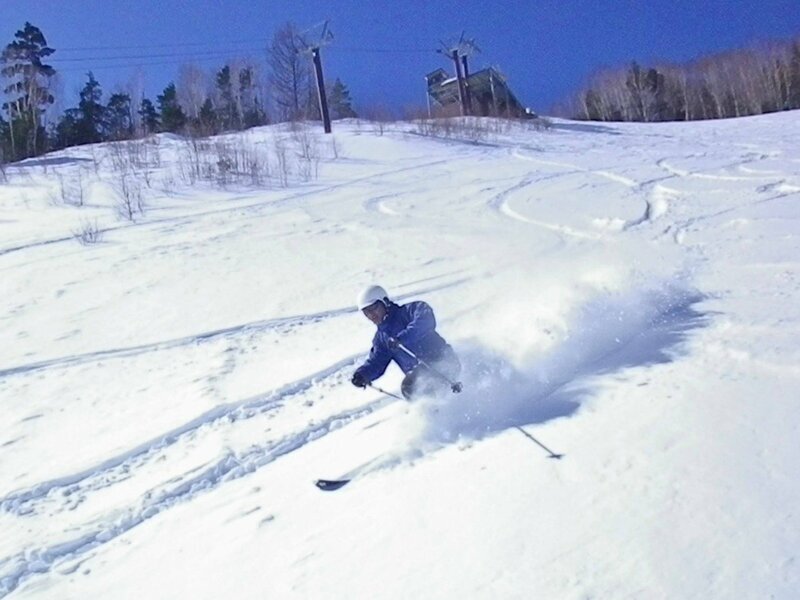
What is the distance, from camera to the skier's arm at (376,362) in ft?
14.0

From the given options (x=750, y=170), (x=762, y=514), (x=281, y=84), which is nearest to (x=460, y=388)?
(x=762, y=514)

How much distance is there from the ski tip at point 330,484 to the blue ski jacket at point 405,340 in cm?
97

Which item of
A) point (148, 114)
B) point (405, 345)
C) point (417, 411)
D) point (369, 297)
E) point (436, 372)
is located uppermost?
point (148, 114)

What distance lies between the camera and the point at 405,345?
14.0 feet

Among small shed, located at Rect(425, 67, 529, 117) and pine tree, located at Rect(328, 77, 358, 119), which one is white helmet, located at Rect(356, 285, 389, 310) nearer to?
small shed, located at Rect(425, 67, 529, 117)

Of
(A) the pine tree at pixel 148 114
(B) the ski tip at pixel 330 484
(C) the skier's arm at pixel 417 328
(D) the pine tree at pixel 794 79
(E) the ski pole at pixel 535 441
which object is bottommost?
(B) the ski tip at pixel 330 484

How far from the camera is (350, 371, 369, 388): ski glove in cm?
418

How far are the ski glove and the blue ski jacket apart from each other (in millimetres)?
27

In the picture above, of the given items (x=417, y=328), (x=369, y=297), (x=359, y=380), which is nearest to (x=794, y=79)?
(x=417, y=328)

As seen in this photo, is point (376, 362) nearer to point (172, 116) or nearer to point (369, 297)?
point (369, 297)

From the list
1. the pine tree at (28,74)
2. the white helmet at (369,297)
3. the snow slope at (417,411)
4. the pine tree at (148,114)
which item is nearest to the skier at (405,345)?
the white helmet at (369,297)

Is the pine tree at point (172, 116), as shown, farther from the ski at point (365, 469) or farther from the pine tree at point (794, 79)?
the pine tree at point (794, 79)

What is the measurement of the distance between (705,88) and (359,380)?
50.7 metres

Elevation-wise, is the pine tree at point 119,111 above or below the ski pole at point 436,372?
above
